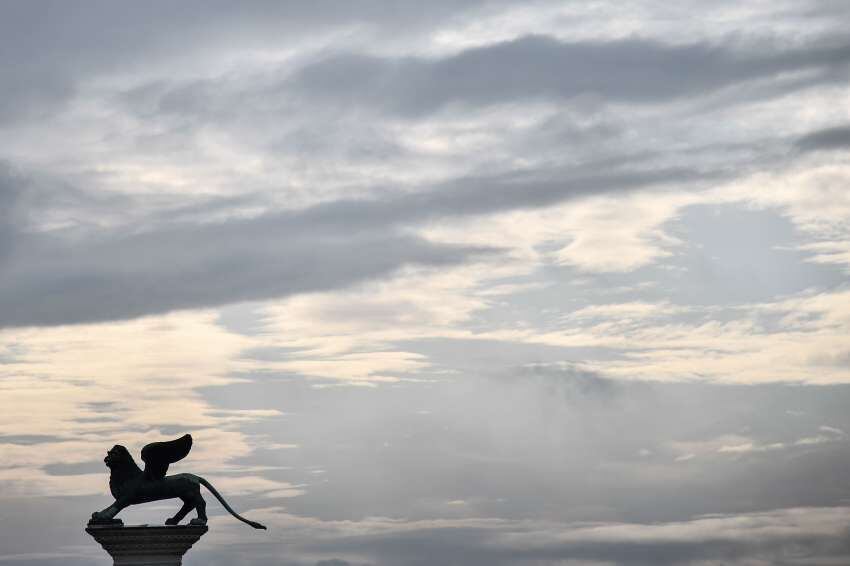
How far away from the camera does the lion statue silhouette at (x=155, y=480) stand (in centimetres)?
7244

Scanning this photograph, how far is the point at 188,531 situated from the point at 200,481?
2.15 metres

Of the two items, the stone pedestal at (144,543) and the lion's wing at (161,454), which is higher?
the lion's wing at (161,454)

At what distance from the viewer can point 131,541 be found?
7131 centimetres

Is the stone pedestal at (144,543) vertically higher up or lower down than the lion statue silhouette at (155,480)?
lower down

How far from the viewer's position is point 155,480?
72812mm

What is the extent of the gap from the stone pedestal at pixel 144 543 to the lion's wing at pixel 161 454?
7.39 feet

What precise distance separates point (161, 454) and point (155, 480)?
39.8 inches

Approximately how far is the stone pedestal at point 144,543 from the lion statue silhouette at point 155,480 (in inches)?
33.7

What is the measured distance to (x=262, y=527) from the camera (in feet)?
239

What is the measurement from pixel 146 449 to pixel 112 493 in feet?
7.05

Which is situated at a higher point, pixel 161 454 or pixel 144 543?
pixel 161 454

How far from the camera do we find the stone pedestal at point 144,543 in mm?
71312

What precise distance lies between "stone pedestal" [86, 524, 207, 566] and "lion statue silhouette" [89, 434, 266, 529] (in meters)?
0.86

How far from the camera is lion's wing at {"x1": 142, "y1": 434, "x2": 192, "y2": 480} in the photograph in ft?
237
